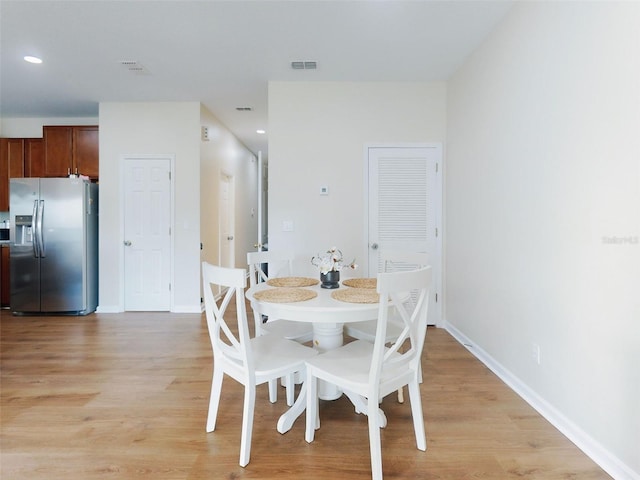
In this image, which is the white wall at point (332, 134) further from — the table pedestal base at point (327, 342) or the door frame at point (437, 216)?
the table pedestal base at point (327, 342)

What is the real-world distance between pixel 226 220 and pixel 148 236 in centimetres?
159

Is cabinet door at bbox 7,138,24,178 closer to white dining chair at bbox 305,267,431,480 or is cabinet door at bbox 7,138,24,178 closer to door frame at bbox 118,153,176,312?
door frame at bbox 118,153,176,312

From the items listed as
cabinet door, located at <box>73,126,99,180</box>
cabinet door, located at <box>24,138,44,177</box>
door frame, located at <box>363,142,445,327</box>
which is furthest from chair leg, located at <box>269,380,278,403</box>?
cabinet door, located at <box>24,138,44,177</box>

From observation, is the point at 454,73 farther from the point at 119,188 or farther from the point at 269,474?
the point at 119,188

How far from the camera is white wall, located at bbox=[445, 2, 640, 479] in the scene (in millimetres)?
1453

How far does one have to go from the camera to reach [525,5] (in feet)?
7.17

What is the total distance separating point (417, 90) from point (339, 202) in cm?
145

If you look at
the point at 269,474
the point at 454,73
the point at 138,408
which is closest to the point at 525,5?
the point at 454,73

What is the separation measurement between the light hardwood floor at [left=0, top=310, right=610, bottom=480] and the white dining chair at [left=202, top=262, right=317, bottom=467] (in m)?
0.22

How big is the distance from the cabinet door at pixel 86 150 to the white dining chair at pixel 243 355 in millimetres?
3770

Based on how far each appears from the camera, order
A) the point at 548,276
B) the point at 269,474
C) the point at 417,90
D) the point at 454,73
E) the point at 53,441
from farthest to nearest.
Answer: the point at 417,90 < the point at 454,73 < the point at 548,276 < the point at 53,441 < the point at 269,474

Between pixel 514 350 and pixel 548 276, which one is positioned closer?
pixel 548 276

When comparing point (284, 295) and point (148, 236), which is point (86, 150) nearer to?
point (148, 236)

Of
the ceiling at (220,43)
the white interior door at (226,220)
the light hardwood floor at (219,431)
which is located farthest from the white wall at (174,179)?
the light hardwood floor at (219,431)
